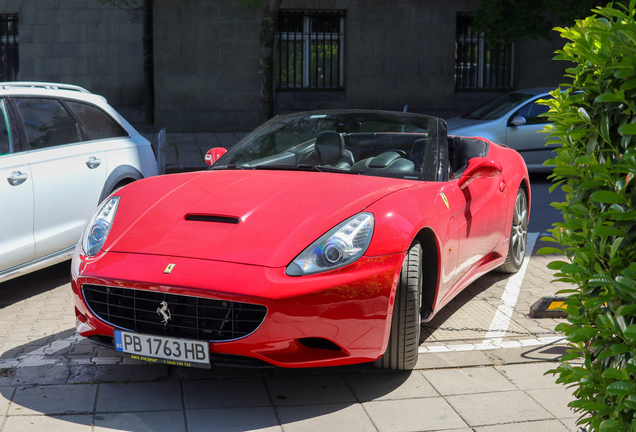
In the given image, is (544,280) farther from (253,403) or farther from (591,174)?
(591,174)

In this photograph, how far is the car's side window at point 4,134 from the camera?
15.9 ft

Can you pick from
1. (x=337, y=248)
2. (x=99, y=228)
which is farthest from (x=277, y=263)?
(x=99, y=228)

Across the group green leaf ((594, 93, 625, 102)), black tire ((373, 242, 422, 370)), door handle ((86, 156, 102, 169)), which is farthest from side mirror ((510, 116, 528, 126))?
green leaf ((594, 93, 625, 102))

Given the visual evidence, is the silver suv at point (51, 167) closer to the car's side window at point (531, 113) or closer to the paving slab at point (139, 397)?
the paving slab at point (139, 397)

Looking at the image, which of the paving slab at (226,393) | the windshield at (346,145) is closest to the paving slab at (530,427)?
the paving slab at (226,393)

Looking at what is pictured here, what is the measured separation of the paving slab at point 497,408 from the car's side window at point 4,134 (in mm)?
3437

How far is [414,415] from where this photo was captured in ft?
10.8

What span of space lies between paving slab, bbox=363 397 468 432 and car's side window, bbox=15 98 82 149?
3.27m

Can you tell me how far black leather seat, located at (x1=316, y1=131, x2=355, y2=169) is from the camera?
179 inches

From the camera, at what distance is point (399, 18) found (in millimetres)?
16812

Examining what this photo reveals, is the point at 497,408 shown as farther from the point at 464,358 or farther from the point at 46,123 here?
the point at 46,123

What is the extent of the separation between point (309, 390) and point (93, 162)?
9.62 feet

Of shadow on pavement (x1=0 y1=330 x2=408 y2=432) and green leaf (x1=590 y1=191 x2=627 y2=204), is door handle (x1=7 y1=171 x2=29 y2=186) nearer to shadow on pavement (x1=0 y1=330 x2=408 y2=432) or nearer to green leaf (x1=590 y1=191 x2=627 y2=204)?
shadow on pavement (x1=0 y1=330 x2=408 y2=432)

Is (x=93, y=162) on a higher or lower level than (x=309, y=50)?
lower
